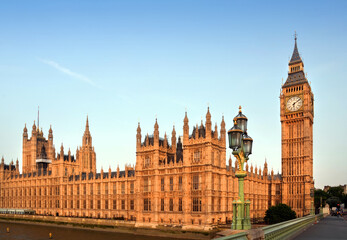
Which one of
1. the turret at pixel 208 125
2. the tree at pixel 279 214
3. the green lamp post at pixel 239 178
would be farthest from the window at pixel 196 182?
the green lamp post at pixel 239 178

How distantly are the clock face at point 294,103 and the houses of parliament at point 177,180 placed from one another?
30 centimetres

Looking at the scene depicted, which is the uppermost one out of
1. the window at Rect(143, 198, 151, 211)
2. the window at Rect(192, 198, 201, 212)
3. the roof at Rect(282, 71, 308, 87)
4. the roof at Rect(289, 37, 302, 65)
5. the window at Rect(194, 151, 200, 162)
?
the roof at Rect(289, 37, 302, 65)

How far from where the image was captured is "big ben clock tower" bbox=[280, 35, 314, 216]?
101375 millimetres

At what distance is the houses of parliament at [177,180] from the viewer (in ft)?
234

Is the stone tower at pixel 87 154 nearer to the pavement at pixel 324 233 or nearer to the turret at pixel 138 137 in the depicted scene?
the turret at pixel 138 137

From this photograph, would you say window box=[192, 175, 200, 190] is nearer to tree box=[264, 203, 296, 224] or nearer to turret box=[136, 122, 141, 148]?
turret box=[136, 122, 141, 148]

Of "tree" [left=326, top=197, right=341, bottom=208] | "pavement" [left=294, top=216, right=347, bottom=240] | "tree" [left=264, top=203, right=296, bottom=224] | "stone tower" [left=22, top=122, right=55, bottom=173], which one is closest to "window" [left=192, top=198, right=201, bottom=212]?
"tree" [left=264, top=203, right=296, bottom=224]

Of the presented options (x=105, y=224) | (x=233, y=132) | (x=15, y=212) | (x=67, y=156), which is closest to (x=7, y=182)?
(x=15, y=212)

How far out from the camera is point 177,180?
242 feet

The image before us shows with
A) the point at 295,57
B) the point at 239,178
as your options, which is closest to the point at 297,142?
the point at 295,57

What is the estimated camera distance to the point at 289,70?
378 feet

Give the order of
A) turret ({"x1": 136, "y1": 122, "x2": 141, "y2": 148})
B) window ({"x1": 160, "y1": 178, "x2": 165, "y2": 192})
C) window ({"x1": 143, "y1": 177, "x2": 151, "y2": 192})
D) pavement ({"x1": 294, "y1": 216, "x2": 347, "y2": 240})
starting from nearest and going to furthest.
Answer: pavement ({"x1": 294, "y1": 216, "x2": 347, "y2": 240})
window ({"x1": 160, "y1": 178, "x2": 165, "y2": 192})
window ({"x1": 143, "y1": 177, "x2": 151, "y2": 192})
turret ({"x1": 136, "y1": 122, "x2": 141, "y2": 148})

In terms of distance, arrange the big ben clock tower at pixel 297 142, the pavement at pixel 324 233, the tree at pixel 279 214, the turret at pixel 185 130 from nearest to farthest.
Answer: the pavement at pixel 324 233 < the turret at pixel 185 130 < the tree at pixel 279 214 < the big ben clock tower at pixel 297 142

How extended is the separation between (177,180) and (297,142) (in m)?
47.7
